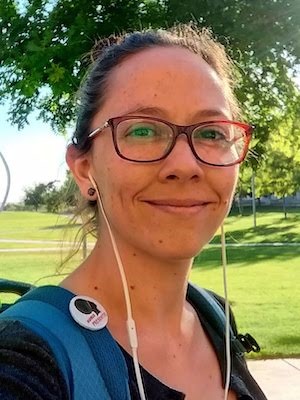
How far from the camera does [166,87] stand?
1.44 m

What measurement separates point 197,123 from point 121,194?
0.21 metres

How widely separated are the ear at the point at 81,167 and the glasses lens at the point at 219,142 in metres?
0.26

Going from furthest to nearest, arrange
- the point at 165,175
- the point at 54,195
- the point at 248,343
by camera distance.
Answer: the point at 54,195 → the point at 248,343 → the point at 165,175

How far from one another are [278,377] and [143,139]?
213 inches

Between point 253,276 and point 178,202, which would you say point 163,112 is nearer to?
point 178,202

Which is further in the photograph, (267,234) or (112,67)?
(267,234)

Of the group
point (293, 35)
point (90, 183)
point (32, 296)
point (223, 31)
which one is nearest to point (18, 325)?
point (32, 296)

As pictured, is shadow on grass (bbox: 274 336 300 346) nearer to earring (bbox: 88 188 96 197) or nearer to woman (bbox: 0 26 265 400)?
woman (bbox: 0 26 265 400)

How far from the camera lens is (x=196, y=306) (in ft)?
5.82

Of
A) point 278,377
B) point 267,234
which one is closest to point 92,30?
point 278,377

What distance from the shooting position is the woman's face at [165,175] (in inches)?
54.4

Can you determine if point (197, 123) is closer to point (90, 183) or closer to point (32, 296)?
point (90, 183)

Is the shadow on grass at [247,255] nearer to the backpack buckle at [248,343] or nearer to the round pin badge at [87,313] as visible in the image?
the backpack buckle at [248,343]

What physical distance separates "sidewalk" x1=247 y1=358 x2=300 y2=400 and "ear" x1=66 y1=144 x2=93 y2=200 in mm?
4592
